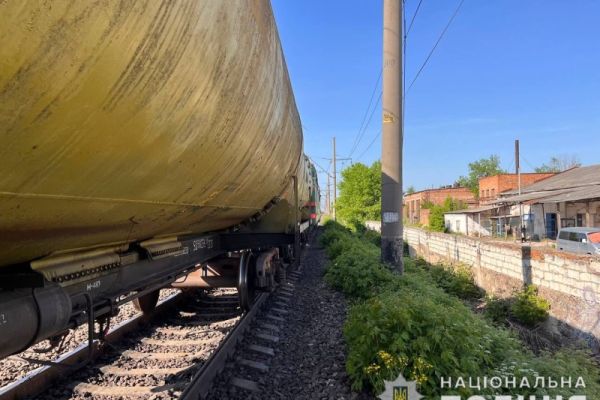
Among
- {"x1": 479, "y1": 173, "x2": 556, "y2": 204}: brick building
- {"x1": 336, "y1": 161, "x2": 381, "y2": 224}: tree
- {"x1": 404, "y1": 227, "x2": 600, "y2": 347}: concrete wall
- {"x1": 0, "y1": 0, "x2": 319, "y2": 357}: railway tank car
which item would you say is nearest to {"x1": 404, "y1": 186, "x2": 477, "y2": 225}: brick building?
{"x1": 479, "y1": 173, "x2": 556, "y2": 204}: brick building

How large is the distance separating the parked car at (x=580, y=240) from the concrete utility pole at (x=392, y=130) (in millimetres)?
11916

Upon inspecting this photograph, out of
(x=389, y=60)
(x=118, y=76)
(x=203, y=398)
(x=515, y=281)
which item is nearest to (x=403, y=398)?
(x=203, y=398)

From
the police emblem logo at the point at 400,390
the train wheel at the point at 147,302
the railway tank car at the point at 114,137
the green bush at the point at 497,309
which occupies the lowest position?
the green bush at the point at 497,309

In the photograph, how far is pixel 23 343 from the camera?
2.44 metres

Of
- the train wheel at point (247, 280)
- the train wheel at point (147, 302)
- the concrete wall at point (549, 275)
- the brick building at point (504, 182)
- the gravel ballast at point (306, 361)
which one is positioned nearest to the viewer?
the gravel ballast at point (306, 361)

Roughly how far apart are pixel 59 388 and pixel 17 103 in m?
3.44

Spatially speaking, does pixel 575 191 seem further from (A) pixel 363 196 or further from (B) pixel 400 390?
(B) pixel 400 390

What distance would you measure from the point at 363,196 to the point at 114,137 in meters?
30.6

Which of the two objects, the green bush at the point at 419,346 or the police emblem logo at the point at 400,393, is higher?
the green bush at the point at 419,346

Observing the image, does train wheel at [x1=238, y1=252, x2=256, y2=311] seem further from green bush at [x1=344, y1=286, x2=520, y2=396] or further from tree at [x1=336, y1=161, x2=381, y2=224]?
tree at [x1=336, y1=161, x2=381, y2=224]

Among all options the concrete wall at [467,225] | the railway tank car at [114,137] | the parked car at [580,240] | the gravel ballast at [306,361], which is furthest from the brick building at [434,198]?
the railway tank car at [114,137]

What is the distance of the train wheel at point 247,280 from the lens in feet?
20.5

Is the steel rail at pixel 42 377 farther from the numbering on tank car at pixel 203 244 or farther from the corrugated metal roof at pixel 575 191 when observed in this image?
the corrugated metal roof at pixel 575 191

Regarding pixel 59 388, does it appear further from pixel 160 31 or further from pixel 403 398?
pixel 160 31
